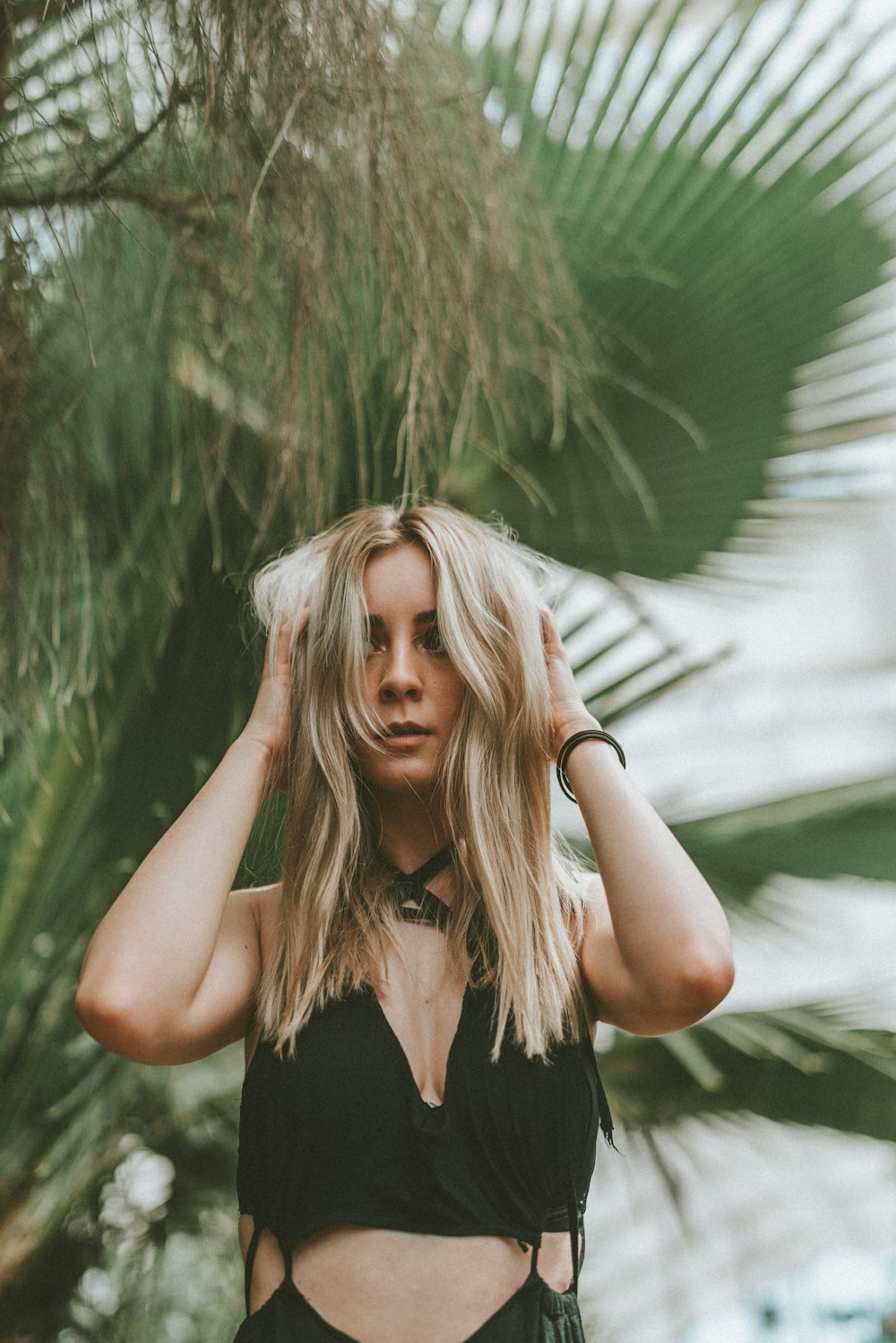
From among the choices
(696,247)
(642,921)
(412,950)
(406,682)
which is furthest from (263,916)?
(696,247)

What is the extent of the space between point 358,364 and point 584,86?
26.9 inches

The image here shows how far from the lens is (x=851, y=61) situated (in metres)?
1.51

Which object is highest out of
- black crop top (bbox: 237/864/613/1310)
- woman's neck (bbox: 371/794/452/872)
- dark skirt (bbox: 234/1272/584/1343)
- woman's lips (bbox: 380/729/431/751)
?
woman's lips (bbox: 380/729/431/751)

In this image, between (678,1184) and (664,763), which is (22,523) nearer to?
(678,1184)

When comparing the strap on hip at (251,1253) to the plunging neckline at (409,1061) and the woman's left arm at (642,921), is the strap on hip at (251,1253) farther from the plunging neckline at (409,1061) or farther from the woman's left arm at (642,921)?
the woman's left arm at (642,921)

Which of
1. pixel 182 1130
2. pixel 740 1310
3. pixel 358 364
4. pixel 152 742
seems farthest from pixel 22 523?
pixel 740 1310

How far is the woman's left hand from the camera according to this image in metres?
1.13

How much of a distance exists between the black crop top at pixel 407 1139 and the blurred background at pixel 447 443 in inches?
10.8

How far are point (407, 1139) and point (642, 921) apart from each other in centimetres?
26

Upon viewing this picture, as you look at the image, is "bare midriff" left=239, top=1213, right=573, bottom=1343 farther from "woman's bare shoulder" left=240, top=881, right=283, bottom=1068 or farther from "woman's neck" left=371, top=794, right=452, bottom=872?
"woman's neck" left=371, top=794, right=452, bottom=872

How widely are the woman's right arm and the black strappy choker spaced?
0.48 ft

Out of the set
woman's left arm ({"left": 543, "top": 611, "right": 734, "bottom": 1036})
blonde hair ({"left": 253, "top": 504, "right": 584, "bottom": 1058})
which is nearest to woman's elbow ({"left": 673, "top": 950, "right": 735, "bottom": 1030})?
woman's left arm ({"left": 543, "top": 611, "right": 734, "bottom": 1036})

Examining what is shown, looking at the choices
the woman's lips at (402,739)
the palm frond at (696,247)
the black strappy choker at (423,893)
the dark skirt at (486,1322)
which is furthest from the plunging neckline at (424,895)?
the palm frond at (696,247)

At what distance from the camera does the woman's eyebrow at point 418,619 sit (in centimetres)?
114
